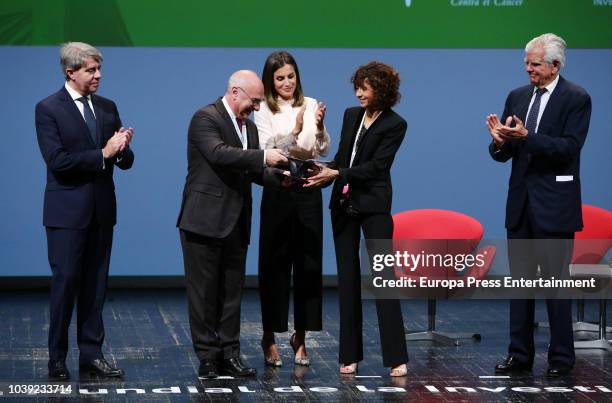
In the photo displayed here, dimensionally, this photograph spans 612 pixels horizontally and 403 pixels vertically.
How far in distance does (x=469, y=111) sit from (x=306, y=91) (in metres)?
1.36

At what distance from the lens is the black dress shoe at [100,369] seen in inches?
223

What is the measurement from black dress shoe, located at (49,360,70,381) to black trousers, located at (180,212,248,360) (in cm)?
64

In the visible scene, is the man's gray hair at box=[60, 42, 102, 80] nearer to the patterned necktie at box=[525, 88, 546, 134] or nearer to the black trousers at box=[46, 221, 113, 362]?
the black trousers at box=[46, 221, 113, 362]

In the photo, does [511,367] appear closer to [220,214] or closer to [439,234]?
[220,214]

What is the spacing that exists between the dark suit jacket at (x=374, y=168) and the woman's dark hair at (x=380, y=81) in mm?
72

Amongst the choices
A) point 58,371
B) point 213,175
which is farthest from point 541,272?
point 58,371

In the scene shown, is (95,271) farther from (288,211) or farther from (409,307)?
(409,307)

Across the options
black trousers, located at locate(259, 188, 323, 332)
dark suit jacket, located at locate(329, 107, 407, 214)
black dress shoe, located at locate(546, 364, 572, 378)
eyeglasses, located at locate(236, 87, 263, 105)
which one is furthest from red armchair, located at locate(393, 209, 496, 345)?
eyeglasses, located at locate(236, 87, 263, 105)

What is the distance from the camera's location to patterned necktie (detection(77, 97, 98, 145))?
18.6ft

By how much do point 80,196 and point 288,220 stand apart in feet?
3.62

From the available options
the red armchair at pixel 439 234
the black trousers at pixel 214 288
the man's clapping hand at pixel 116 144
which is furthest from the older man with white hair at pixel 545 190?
the man's clapping hand at pixel 116 144

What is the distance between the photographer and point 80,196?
5.59 meters

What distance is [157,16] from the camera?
29.4ft

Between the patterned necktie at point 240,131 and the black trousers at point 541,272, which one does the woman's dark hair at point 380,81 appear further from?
the black trousers at point 541,272
